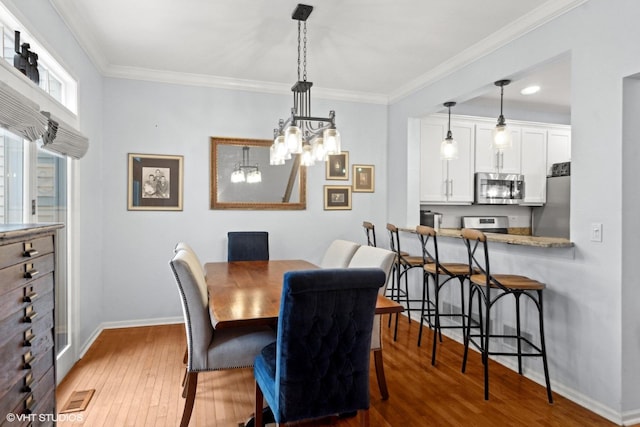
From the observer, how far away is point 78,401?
95.7 inches

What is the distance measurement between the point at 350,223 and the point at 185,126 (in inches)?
85.2

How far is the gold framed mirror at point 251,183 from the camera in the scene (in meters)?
4.18

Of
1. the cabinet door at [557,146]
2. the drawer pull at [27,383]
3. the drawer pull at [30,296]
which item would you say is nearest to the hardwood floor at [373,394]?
the drawer pull at [27,383]

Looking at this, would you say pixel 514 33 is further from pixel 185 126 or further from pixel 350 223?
pixel 185 126

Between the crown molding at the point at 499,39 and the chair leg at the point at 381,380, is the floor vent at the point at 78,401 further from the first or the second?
the crown molding at the point at 499,39

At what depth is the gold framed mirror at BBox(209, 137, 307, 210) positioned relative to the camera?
4.18 m

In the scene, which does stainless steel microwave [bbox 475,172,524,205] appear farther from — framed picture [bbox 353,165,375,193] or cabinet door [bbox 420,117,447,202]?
framed picture [bbox 353,165,375,193]

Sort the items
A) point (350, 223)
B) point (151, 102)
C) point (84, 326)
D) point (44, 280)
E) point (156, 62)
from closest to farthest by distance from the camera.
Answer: point (44, 280) < point (84, 326) < point (156, 62) < point (151, 102) < point (350, 223)

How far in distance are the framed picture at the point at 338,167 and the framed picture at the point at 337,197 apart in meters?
0.12

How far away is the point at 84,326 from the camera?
3297mm

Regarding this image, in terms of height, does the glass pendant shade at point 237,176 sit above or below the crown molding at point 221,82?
below

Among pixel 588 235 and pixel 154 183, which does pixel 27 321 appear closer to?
pixel 154 183

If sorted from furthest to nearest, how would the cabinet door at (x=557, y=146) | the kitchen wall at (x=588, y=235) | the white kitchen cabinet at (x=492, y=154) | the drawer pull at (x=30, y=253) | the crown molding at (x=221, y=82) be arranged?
the cabinet door at (x=557, y=146) → the white kitchen cabinet at (x=492, y=154) → the crown molding at (x=221, y=82) → the kitchen wall at (x=588, y=235) → the drawer pull at (x=30, y=253)

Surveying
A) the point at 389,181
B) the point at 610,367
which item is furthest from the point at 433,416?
the point at 389,181
